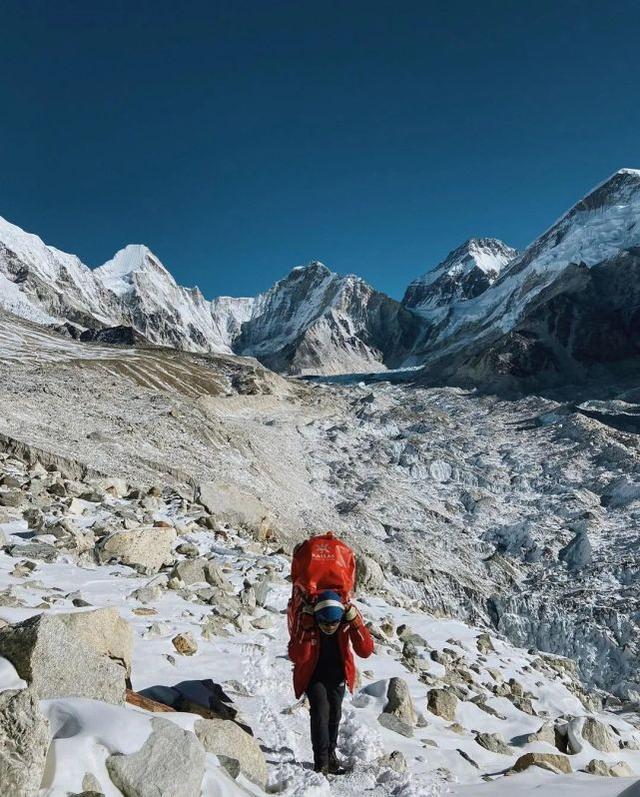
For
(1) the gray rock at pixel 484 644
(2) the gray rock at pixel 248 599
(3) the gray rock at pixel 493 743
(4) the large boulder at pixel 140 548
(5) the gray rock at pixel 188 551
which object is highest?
(4) the large boulder at pixel 140 548

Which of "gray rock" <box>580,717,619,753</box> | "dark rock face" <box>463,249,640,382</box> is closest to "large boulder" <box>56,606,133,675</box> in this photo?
"gray rock" <box>580,717,619,753</box>

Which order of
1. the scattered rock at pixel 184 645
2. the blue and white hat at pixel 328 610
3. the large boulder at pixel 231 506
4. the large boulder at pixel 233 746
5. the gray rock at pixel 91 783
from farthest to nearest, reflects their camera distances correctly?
1. the large boulder at pixel 231 506
2. the scattered rock at pixel 184 645
3. the blue and white hat at pixel 328 610
4. the large boulder at pixel 233 746
5. the gray rock at pixel 91 783

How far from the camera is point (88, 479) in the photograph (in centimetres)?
1641

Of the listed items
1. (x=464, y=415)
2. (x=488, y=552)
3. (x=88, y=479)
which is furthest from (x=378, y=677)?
(x=464, y=415)

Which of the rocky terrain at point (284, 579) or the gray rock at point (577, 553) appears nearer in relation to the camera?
the rocky terrain at point (284, 579)

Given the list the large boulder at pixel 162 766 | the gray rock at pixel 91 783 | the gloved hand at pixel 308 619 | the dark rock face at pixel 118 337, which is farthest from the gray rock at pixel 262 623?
the dark rock face at pixel 118 337

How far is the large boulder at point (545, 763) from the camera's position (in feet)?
20.7

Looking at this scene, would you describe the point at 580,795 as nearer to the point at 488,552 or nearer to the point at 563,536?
the point at 488,552

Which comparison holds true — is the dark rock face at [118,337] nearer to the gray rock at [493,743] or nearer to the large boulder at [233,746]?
the gray rock at [493,743]

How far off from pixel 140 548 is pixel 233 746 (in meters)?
6.42

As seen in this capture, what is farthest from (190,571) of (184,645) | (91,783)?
(91,783)

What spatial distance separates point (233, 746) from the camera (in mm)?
4852

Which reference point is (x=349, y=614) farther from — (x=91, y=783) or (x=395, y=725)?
(x=91, y=783)

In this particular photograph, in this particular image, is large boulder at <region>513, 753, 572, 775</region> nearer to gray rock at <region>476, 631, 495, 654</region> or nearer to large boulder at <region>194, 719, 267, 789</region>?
large boulder at <region>194, 719, 267, 789</region>
